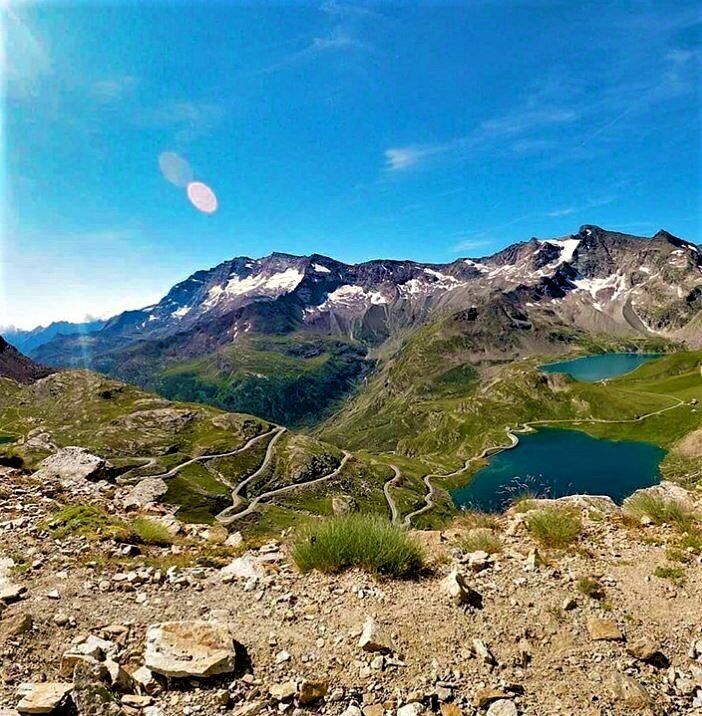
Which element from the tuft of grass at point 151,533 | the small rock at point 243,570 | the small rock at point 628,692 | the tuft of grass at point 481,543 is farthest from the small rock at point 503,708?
the tuft of grass at point 151,533

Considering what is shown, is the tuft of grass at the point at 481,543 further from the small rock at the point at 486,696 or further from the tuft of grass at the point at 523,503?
the small rock at the point at 486,696

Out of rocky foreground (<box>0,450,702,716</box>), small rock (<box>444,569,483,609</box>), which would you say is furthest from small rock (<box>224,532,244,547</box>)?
small rock (<box>444,569,483,609</box>)

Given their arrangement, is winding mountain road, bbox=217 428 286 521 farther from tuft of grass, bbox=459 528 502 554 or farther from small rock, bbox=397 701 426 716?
small rock, bbox=397 701 426 716

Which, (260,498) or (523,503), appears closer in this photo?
(523,503)

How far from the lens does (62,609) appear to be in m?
8.65

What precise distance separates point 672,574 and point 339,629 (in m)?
7.59

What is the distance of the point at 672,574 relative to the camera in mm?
10625

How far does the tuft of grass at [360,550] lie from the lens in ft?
34.2

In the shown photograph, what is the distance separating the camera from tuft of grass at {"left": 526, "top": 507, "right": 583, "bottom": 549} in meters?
12.7

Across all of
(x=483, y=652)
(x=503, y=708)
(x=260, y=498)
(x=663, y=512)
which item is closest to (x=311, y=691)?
(x=503, y=708)

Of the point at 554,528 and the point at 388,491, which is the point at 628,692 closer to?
the point at 554,528

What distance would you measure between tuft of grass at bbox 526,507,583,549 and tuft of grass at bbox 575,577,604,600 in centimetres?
244

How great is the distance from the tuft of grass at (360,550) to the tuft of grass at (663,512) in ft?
26.1

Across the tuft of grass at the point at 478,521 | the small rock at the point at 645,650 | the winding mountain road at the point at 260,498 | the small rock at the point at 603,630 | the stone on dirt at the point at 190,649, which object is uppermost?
the stone on dirt at the point at 190,649
